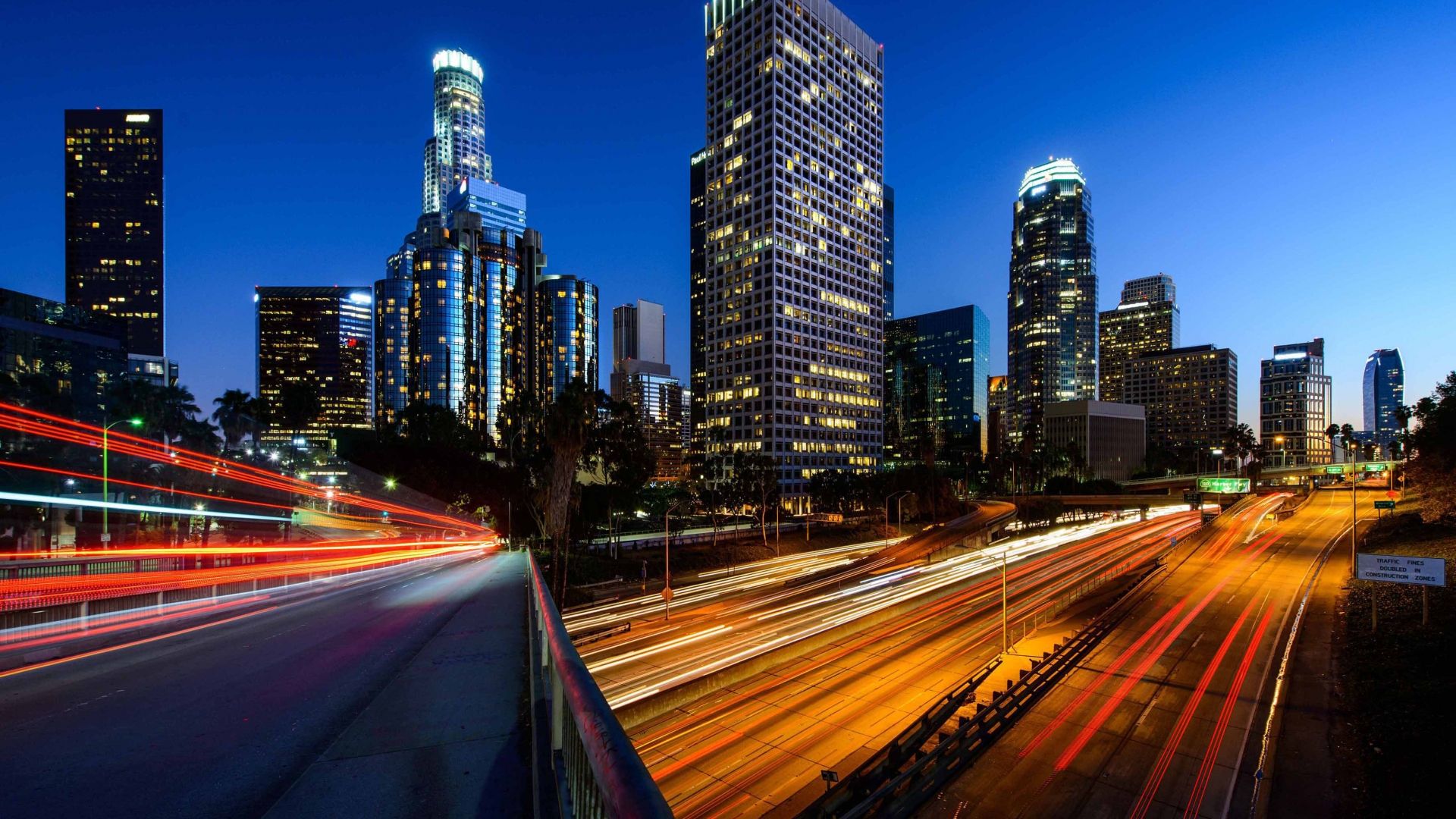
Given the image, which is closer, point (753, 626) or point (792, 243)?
point (753, 626)

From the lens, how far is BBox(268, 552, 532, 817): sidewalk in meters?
4.92

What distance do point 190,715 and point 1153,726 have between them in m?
30.7

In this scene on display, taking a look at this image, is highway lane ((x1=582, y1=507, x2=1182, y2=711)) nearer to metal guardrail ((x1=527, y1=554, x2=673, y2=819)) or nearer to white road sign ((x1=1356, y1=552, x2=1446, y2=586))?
metal guardrail ((x1=527, y1=554, x2=673, y2=819))

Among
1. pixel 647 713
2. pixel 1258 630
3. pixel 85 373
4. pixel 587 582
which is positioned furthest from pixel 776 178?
pixel 85 373

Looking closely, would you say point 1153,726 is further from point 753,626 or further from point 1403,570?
point 1403,570

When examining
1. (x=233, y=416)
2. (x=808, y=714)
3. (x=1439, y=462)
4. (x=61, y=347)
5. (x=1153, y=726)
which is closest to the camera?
(x=1153, y=726)

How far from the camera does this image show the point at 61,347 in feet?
355

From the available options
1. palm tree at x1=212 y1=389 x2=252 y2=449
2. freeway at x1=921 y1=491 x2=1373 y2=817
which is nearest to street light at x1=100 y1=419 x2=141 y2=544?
palm tree at x1=212 y1=389 x2=252 y2=449

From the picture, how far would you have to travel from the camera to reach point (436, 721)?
A: 702 cm

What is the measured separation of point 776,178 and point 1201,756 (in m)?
128

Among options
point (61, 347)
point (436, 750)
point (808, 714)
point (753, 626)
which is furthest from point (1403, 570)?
point (61, 347)

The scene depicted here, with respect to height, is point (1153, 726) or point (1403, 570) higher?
point (1403, 570)

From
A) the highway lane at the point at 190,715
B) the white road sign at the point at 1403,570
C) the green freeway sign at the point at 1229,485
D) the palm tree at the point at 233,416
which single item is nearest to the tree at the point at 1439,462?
the white road sign at the point at 1403,570

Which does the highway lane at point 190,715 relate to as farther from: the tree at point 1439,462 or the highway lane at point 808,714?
the tree at point 1439,462
